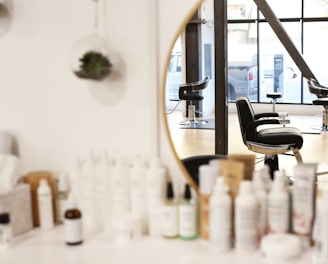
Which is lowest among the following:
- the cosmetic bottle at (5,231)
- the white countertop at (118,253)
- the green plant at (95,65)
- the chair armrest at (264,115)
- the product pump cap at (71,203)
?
the white countertop at (118,253)

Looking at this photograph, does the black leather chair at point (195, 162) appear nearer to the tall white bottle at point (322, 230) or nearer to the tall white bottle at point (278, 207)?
the tall white bottle at point (278, 207)

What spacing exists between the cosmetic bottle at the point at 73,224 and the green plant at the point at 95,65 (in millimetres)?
370

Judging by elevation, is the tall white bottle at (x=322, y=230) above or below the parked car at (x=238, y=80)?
below

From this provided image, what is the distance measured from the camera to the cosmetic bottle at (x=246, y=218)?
1.15m

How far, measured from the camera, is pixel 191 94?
1522mm

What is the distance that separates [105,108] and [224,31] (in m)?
0.55

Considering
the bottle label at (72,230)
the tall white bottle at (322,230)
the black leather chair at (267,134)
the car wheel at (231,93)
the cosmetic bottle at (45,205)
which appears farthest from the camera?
the car wheel at (231,93)

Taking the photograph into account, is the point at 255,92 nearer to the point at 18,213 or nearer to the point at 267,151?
the point at 267,151

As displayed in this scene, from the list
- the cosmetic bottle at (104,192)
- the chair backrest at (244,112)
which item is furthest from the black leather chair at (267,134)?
the cosmetic bottle at (104,192)

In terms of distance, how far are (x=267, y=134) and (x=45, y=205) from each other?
785 mm

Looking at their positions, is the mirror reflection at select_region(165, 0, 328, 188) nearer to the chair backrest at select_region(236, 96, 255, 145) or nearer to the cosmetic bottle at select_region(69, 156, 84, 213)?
the chair backrest at select_region(236, 96, 255, 145)

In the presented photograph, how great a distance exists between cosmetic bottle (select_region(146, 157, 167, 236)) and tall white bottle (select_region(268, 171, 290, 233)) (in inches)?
12.6

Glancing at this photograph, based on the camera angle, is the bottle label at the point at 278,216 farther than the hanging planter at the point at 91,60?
No

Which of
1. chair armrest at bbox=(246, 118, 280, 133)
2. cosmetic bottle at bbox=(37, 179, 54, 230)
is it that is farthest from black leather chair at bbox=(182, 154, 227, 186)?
cosmetic bottle at bbox=(37, 179, 54, 230)
